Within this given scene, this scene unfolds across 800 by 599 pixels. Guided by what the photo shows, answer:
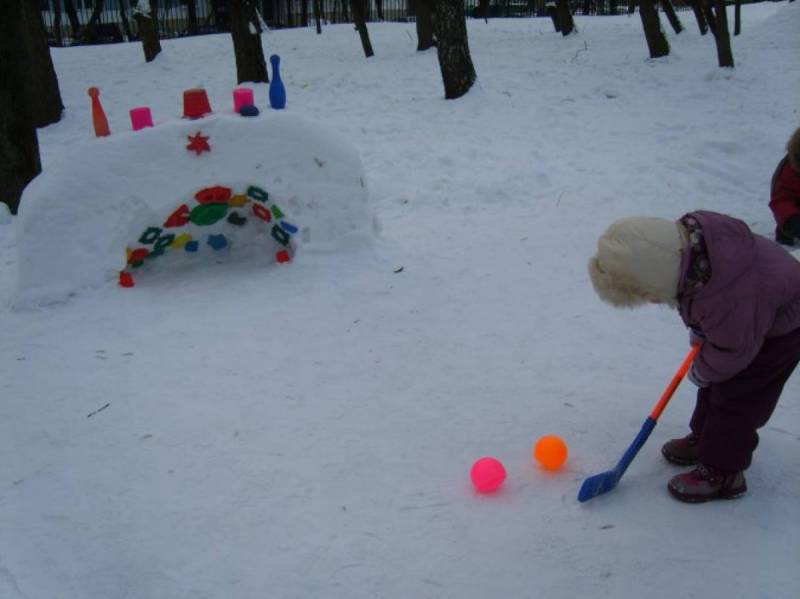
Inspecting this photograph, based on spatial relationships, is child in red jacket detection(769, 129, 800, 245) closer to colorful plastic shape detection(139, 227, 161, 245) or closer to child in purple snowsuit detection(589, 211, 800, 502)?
child in purple snowsuit detection(589, 211, 800, 502)

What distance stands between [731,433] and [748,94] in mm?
7151

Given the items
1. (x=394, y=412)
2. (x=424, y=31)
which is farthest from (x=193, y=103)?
(x=424, y=31)

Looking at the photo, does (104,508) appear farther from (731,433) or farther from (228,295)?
(731,433)

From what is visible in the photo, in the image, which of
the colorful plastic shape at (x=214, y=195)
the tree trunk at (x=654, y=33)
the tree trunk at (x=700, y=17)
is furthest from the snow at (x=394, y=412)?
the tree trunk at (x=700, y=17)

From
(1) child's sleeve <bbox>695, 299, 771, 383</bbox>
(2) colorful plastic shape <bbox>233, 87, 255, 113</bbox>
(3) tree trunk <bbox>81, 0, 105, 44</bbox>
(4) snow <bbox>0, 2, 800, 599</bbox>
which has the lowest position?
(4) snow <bbox>0, 2, 800, 599</bbox>

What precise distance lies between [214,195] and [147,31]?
9060mm

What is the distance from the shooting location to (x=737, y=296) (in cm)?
205

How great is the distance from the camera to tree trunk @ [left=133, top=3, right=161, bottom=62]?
11.8 meters

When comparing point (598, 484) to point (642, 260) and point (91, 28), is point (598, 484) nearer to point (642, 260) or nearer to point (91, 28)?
point (642, 260)

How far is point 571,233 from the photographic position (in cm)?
508

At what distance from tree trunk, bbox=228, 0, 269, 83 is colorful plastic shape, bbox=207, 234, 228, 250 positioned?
555 cm

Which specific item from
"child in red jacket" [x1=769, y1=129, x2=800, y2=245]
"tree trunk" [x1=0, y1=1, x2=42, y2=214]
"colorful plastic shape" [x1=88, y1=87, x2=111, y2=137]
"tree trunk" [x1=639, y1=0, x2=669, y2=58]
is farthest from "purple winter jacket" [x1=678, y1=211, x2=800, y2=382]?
"tree trunk" [x1=639, y1=0, x2=669, y2=58]

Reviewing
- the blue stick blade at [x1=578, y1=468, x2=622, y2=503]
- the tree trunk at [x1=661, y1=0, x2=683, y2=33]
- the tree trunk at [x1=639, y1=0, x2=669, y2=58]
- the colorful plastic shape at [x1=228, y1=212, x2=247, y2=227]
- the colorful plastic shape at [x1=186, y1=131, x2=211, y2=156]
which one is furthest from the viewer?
the tree trunk at [x1=661, y1=0, x2=683, y2=33]

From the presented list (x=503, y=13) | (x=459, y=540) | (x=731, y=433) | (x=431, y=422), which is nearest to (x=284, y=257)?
(x=431, y=422)
